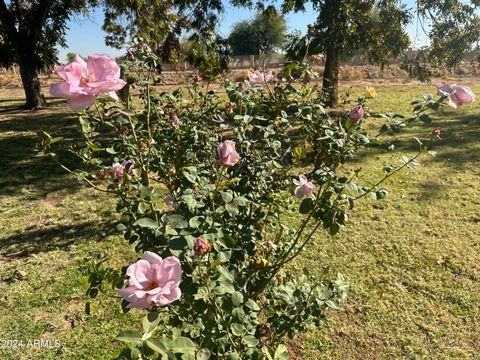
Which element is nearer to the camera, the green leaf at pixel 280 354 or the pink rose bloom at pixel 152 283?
the pink rose bloom at pixel 152 283

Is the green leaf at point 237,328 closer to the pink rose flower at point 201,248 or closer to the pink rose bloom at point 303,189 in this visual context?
the pink rose flower at point 201,248

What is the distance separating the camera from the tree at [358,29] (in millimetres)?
6074

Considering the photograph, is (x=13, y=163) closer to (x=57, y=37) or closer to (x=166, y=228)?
(x=166, y=228)

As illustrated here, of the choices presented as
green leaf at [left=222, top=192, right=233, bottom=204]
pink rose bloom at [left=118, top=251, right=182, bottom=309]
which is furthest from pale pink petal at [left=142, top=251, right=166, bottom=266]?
green leaf at [left=222, top=192, right=233, bottom=204]

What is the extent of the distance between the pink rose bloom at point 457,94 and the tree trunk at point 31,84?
10017 mm

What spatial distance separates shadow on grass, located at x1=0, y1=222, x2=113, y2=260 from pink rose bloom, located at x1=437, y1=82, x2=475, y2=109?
251cm

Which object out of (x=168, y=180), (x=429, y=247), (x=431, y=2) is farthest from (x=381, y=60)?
(x=168, y=180)

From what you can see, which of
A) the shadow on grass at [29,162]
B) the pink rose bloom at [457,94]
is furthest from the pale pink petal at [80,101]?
the shadow on grass at [29,162]

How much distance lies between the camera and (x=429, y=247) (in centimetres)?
292

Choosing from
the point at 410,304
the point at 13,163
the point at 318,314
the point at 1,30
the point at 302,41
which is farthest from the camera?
the point at 1,30

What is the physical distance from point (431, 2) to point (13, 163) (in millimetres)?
6851

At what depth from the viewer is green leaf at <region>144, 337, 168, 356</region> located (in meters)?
0.77

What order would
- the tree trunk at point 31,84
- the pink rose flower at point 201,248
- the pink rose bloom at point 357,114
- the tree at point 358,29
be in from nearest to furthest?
the pink rose flower at point 201,248 < the pink rose bloom at point 357,114 < the tree at point 358,29 < the tree trunk at point 31,84

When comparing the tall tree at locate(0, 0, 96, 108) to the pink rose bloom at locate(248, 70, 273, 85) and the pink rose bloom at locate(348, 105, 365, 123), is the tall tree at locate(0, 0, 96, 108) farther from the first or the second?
the pink rose bloom at locate(348, 105, 365, 123)
